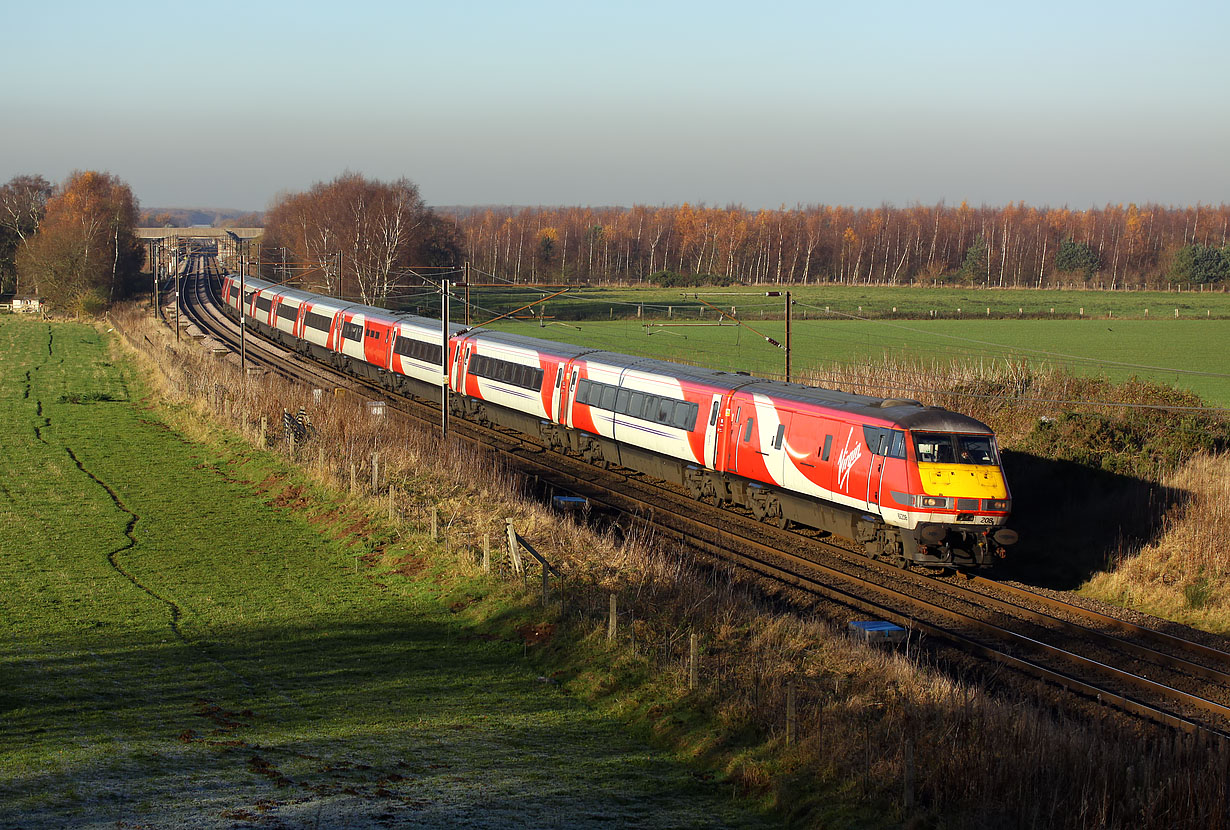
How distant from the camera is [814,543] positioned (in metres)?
Answer: 23.2

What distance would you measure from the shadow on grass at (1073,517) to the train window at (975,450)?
3327 mm

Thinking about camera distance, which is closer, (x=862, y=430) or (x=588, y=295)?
(x=862, y=430)

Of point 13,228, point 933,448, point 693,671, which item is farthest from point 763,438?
point 13,228

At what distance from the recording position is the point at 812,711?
12.3m

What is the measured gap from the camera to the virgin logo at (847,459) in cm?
2097

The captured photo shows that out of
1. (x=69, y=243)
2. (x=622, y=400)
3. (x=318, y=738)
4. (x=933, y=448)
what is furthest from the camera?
(x=69, y=243)

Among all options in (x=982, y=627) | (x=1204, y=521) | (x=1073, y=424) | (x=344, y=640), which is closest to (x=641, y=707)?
(x=344, y=640)

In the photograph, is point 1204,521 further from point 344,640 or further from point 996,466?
point 344,640

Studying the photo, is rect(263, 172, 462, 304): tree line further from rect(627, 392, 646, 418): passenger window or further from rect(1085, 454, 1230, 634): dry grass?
rect(1085, 454, 1230, 634): dry grass

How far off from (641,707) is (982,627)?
23.0 ft

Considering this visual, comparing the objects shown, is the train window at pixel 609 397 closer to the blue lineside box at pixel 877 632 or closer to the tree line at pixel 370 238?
the blue lineside box at pixel 877 632

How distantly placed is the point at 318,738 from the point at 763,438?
13.3 m

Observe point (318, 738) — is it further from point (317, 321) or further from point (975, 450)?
point (317, 321)

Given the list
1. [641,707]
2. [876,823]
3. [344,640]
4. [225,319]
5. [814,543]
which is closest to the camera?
[876,823]
